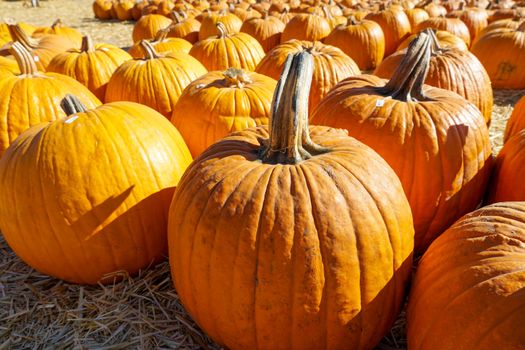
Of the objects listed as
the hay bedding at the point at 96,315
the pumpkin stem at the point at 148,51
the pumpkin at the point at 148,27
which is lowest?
the hay bedding at the point at 96,315

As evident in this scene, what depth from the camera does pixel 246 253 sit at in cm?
172

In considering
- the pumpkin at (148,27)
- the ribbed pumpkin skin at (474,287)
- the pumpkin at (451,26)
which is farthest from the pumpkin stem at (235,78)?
the pumpkin at (148,27)

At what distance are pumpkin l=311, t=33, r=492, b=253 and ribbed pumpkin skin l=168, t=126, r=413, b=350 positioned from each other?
2.16 ft

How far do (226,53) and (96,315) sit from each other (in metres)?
3.72

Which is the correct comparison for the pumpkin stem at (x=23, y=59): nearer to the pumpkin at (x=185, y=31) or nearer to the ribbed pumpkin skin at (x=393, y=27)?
the pumpkin at (x=185, y=31)

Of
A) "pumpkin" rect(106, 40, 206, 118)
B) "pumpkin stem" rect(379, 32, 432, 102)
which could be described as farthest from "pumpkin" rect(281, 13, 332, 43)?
"pumpkin stem" rect(379, 32, 432, 102)

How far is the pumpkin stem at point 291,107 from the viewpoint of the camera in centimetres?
176

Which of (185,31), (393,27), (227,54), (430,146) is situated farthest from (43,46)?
(393,27)

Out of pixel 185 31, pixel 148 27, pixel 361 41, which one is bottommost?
pixel 148 27

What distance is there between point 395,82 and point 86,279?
2.26 m

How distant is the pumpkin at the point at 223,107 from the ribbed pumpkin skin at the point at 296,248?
1.30m

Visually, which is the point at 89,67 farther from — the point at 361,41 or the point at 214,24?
the point at 361,41

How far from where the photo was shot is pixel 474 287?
5.08 feet

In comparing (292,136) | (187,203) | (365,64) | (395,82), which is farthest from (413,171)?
(365,64)
